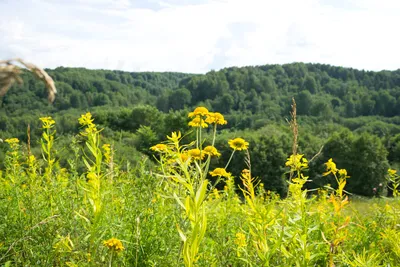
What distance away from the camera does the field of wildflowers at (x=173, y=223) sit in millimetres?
1892

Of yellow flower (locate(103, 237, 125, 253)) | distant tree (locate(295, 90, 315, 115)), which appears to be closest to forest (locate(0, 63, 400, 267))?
yellow flower (locate(103, 237, 125, 253))

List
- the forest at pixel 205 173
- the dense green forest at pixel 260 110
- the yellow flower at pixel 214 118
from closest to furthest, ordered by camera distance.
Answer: the forest at pixel 205 173
the yellow flower at pixel 214 118
the dense green forest at pixel 260 110

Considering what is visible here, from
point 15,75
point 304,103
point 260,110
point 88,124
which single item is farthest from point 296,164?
point 260,110

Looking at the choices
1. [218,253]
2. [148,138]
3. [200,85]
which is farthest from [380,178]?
[200,85]

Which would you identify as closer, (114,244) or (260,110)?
(114,244)

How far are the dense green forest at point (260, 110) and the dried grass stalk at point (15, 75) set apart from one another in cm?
3732

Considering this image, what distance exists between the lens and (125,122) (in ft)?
208

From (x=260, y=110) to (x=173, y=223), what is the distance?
10317 cm

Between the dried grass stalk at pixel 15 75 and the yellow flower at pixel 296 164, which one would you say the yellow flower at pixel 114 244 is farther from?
the dried grass stalk at pixel 15 75

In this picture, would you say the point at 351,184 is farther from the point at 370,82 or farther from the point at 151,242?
the point at 370,82

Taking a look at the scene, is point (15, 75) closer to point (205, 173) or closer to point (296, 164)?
point (205, 173)

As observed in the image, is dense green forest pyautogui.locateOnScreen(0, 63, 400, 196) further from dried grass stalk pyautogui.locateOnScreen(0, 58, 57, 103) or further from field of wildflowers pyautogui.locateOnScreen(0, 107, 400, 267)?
dried grass stalk pyautogui.locateOnScreen(0, 58, 57, 103)

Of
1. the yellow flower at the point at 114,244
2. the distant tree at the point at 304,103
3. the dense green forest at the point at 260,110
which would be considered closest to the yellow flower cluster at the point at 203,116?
the yellow flower at the point at 114,244

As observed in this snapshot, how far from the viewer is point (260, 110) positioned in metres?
104
